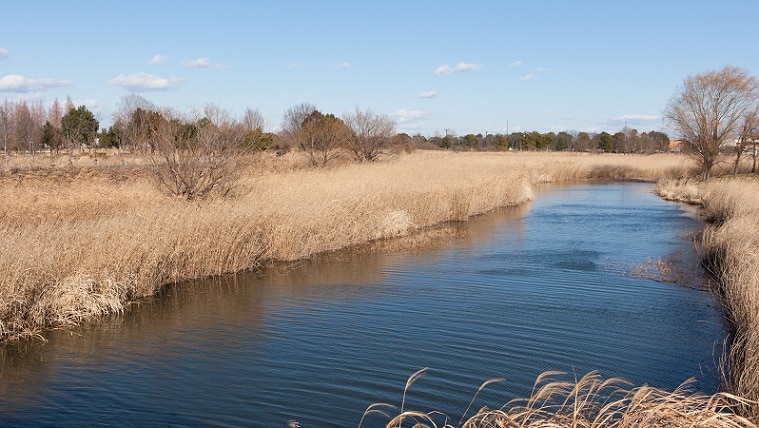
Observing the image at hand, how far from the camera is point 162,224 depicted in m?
13.6

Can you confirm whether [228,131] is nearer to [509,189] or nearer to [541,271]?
[541,271]

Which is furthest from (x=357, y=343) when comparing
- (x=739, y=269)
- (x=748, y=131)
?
(x=748, y=131)

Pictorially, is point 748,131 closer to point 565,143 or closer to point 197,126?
point 197,126

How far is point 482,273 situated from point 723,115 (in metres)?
26.1

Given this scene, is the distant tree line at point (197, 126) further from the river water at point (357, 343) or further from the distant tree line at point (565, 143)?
the distant tree line at point (565, 143)

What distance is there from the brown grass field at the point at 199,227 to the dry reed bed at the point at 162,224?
0.03 metres

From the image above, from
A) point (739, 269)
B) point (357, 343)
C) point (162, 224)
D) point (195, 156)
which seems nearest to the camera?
point (357, 343)

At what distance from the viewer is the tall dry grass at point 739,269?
6.89 m

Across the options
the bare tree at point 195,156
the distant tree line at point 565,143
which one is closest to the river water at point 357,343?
the bare tree at point 195,156

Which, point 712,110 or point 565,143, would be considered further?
point 565,143

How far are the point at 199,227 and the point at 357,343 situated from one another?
19.4ft

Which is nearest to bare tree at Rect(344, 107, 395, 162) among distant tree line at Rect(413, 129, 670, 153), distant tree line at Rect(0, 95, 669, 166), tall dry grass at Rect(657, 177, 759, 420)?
distant tree line at Rect(0, 95, 669, 166)

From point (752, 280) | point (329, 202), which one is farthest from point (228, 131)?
point (752, 280)

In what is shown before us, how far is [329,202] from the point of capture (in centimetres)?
1816
